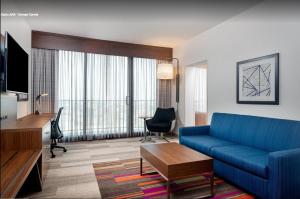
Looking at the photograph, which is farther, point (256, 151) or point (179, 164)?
point (256, 151)

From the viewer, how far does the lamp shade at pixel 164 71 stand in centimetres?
498

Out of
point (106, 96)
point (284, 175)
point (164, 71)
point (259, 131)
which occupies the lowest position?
point (284, 175)

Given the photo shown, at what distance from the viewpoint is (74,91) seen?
14.8 ft

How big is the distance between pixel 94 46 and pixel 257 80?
3602 millimetres

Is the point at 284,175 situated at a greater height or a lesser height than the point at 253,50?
lesser

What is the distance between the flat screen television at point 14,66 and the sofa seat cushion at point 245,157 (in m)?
2.67

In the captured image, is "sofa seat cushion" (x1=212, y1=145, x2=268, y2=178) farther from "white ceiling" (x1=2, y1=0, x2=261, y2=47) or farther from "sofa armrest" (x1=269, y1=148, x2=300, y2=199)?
"white ceiling" (x1=2, y1=0, x2=261, y2=47)

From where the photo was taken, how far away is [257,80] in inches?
117

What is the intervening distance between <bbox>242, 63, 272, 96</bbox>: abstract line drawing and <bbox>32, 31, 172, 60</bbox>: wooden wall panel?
2.63 meters

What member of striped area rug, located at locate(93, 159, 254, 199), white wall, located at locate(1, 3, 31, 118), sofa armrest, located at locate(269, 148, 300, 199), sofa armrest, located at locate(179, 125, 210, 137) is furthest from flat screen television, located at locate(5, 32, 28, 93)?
sofa armrest, located at locate(269, 148, 300, 199)

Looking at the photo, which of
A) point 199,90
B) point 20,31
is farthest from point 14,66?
point 199,90

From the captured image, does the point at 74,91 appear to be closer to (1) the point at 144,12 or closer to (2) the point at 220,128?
(1) the point at 144,12

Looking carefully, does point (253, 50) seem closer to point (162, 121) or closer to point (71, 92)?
point (162, 121)

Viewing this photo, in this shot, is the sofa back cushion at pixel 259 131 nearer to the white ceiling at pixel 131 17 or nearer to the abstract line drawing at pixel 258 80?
the abstract line drawing at pixel 258 80
